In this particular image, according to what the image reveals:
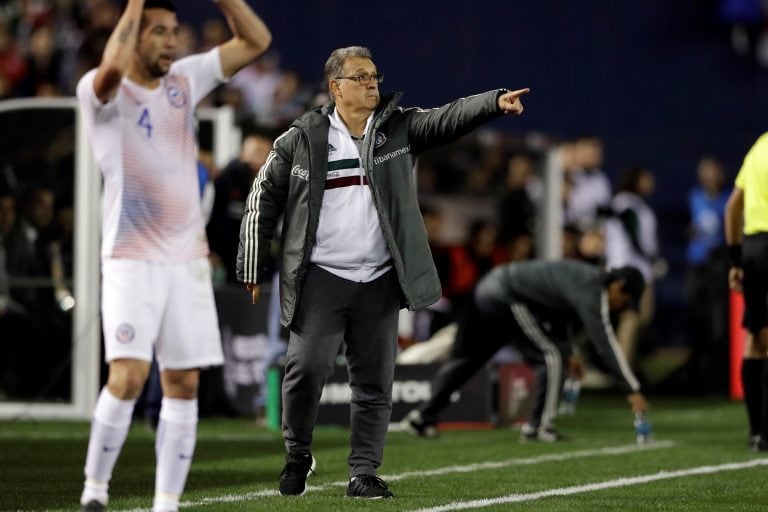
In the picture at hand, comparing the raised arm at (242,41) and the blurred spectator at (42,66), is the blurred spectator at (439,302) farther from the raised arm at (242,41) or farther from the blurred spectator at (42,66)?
the raised arm at (242,41)

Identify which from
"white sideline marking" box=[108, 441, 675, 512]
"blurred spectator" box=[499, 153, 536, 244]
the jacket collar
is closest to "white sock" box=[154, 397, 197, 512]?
"white sideline marking" box=[108, 441, 675, 512]

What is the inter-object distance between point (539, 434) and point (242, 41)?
5.43 meters

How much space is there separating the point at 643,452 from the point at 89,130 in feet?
17.8

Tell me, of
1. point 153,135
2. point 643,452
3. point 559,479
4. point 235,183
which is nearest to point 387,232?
point 153,135

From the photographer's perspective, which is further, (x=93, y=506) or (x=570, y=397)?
(x=570, y=397)

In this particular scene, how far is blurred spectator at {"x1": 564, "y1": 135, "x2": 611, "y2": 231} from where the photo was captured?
60.5 feet

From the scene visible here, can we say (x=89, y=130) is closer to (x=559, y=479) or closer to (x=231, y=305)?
(x=559, y=479)

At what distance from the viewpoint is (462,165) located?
60.6ft

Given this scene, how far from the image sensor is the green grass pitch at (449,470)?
786cm

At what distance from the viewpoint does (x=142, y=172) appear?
669cm

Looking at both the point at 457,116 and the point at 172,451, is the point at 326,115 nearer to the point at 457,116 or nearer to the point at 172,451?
the point at 457,116

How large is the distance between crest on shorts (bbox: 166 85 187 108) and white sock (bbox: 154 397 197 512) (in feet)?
3.96

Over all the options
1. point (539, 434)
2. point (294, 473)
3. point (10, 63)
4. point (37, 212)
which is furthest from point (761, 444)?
point (10, 63)

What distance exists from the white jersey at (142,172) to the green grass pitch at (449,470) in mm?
1409
